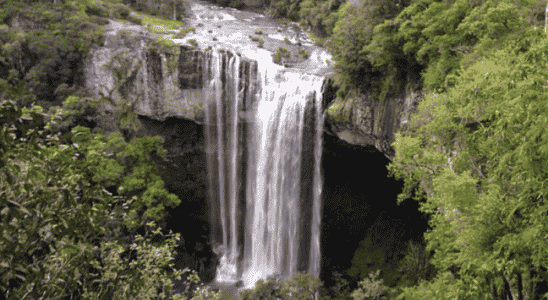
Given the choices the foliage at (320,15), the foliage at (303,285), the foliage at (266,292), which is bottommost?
the foliage at (266,292)

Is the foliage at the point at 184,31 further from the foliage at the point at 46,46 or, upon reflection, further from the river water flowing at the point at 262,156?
the foliage at the point at 46,46

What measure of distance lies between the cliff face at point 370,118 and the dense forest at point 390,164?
0.46 metres

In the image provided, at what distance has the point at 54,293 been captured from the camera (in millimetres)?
3959

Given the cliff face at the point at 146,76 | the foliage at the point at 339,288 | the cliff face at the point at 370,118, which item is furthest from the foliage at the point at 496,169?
the cliff face at the point at 146,76

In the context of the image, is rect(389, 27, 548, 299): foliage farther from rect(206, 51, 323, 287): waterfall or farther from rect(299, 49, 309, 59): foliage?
rect(299, 49, 309, 59): foliage

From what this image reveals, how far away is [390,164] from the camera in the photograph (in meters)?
10.4

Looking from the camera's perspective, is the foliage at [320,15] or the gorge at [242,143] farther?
the foliage at [320,15]

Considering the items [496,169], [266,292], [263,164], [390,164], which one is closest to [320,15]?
[263,164]

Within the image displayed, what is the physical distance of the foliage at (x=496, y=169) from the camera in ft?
16.3

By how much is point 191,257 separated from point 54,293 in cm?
1826

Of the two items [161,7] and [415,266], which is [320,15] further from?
[415,266]

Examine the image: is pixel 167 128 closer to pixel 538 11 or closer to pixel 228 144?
pixel 228 144

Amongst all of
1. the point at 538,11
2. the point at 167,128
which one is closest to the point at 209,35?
the point at 167,128

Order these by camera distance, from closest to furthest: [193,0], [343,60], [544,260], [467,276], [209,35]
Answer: [544,260] < [467,276] < [343,60] < [209,35] < [193,0]
